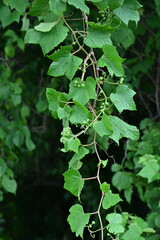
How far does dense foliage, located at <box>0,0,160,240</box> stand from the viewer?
1.11 meters

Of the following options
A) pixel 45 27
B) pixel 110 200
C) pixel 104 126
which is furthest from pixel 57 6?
pixel 110 200

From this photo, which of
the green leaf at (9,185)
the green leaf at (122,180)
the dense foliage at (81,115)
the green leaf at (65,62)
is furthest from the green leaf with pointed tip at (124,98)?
the green leaf at (9,185)

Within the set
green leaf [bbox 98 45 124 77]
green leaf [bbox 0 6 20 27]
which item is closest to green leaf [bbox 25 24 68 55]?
green leaf [bbox 98 45 124 77]

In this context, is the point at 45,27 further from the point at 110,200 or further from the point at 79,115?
the point at 110,200

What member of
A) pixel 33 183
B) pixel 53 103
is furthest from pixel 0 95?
pixel 33 183

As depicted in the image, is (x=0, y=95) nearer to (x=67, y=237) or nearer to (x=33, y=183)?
(x=33, y=183)

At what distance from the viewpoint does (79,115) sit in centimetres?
106

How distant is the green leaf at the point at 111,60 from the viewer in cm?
112

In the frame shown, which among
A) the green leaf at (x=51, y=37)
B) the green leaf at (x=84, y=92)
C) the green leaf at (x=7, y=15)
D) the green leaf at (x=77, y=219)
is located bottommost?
the green leaf at (x=77, y=219)

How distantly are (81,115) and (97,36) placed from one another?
21 cm

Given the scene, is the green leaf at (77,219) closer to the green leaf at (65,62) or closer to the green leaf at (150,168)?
the green leaf at (65,62)

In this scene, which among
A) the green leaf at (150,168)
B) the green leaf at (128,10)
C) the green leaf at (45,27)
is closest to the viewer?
the green leaf at (45,27)

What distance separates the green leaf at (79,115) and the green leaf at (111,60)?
0.12m

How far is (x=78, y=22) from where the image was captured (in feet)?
7.09
